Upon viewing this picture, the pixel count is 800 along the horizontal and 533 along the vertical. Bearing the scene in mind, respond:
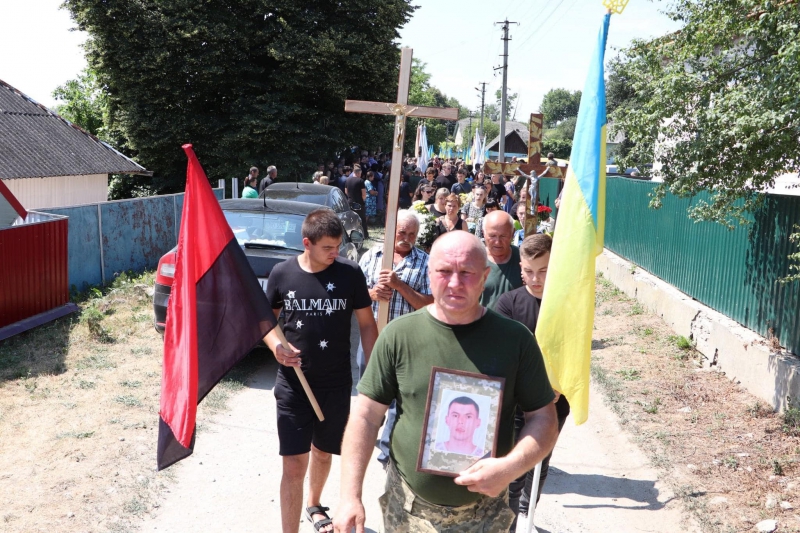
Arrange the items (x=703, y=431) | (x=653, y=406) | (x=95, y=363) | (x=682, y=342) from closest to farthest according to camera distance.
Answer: (x=703, y=431), (x=653, y=406), (x=95, y=363), (x=682, y=342)

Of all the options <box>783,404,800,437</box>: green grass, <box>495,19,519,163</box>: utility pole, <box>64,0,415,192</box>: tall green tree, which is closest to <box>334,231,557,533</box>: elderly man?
<box>783,404,800,437</box>: green grass

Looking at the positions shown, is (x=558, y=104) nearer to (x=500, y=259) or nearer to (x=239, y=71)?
(x=239, y=71)

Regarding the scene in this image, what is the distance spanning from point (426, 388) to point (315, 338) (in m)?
1.86

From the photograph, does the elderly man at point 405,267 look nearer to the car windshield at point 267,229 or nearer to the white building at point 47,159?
the car windshield at point 267,229

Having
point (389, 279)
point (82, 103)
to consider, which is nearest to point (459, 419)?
point (389, 279)

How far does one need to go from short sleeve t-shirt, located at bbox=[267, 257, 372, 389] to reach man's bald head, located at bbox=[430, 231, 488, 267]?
1.76 metres

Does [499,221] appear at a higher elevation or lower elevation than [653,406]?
higher

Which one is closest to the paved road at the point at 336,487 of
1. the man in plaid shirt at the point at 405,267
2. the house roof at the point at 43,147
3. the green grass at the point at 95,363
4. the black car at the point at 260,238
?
the man in plaid shirt at the point at 405,267

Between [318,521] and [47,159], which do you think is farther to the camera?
[47,159]

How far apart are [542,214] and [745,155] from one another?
8.99 meters

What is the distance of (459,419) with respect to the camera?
2721 millimetres

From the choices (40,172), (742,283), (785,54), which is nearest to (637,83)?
(785,54)

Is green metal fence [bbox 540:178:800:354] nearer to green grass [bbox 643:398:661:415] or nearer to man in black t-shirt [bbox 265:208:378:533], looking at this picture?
green grass [bbox 643:398:661:415]

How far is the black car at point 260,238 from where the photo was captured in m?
8.12
